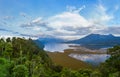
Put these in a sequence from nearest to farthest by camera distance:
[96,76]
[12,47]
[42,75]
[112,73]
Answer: [112,73] → [96,76] → [42,75] → [12,47]

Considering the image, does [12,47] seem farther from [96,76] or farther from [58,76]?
[96,76]

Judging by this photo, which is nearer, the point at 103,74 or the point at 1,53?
the point at 103,74

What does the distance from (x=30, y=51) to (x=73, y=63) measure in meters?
22.5

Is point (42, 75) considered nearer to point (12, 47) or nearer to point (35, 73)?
point (35, 73)

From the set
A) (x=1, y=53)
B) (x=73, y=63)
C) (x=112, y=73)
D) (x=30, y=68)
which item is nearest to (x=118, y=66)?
(x=112, y=73)

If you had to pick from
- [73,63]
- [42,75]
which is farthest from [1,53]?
[73,63]

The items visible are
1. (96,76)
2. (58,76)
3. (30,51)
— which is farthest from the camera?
(30,51)

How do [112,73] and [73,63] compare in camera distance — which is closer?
[112,73]

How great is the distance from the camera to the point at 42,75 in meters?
84.2

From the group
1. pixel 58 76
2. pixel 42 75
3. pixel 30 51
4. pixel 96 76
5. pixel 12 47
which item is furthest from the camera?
pixel 30 51

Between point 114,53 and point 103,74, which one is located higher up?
point 114,53

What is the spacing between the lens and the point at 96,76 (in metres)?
73.2

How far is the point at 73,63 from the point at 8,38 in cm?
2870

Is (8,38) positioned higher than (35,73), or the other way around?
(8,38)
